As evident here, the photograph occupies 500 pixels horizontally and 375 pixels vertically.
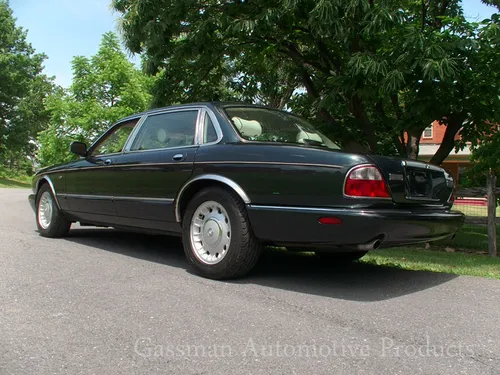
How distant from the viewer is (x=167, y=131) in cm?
510

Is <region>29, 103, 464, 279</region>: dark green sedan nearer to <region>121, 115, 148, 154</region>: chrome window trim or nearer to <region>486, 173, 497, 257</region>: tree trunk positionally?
<region>121, 115, 148, 154</region>: chrome window trim

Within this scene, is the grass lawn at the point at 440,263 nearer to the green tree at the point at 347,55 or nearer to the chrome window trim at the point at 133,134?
the green tree at the point at 347,55

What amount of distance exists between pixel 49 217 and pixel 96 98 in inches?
892

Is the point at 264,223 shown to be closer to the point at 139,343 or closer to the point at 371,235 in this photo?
the point at 371,235

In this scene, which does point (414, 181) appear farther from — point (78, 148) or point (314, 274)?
point (78, 148)

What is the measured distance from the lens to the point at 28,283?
4066 mm

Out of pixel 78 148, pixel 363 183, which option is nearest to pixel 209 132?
pixel 363 183

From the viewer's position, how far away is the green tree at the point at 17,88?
41062 millimetres

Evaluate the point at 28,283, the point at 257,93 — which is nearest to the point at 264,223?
the point at 28,283

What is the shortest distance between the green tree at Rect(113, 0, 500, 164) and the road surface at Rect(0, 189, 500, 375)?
320 cm

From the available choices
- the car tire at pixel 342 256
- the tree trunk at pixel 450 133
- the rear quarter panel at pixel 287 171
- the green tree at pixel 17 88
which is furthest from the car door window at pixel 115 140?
the green tree at pixel 17 88

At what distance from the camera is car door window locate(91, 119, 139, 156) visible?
5633 millimetres

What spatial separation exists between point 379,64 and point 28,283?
495cm

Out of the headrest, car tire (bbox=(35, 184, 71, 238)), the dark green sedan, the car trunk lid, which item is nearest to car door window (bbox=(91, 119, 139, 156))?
the dark green sedan
